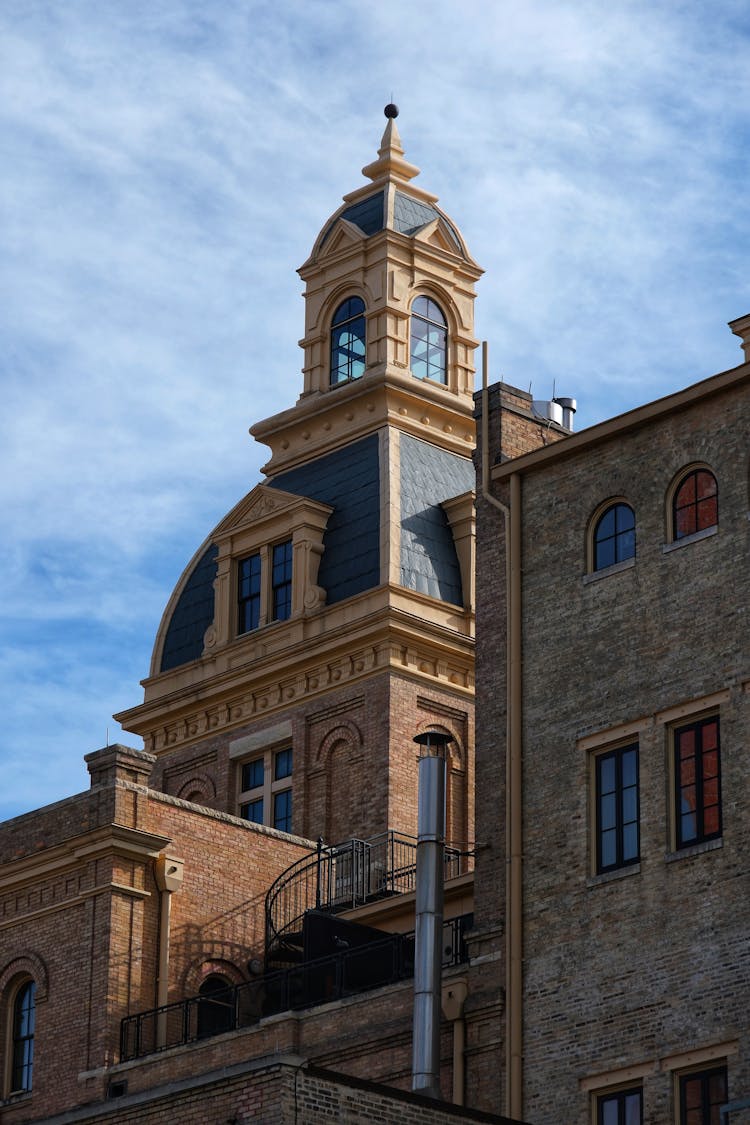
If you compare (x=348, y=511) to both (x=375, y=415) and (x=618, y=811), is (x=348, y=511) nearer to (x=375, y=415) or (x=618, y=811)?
(x=375, y=415)

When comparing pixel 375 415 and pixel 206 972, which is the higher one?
pixel 375 415

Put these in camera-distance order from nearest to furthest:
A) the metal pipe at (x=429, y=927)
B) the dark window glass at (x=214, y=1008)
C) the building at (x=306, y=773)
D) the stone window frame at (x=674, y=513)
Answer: the metal pipe at (x=429, y=927) → the stone window frame at (x=674, y=513) → the building at (x=306, y=773) → the dark window glass at (x=214, y=1008)

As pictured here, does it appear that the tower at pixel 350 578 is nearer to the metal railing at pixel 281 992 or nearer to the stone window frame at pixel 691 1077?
the metal railing at pixel 281 992

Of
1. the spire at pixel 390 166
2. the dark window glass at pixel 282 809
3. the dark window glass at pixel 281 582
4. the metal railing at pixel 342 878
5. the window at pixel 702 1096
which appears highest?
the spire at pixel 390 166

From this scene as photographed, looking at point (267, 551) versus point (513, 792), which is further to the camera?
point (267, 551)

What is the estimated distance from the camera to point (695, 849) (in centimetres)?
4094

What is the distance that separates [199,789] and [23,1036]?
14425 mm

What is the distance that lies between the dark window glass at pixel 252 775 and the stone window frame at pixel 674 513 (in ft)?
72.8

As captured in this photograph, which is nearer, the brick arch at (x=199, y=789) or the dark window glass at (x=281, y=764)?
the dark window glass at (x=281, y=764)

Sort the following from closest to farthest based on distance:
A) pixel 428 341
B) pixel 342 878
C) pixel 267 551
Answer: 1. pixel 342 878
2. pixel 267 551
3. pixel 428 341

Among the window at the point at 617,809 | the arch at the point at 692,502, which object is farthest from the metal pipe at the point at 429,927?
the arch at the point at 692,502

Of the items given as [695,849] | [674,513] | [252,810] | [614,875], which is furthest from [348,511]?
[695,849]

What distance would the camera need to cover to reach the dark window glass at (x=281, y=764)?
63.2m

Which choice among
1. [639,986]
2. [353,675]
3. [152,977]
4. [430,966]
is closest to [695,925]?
[639,986]
